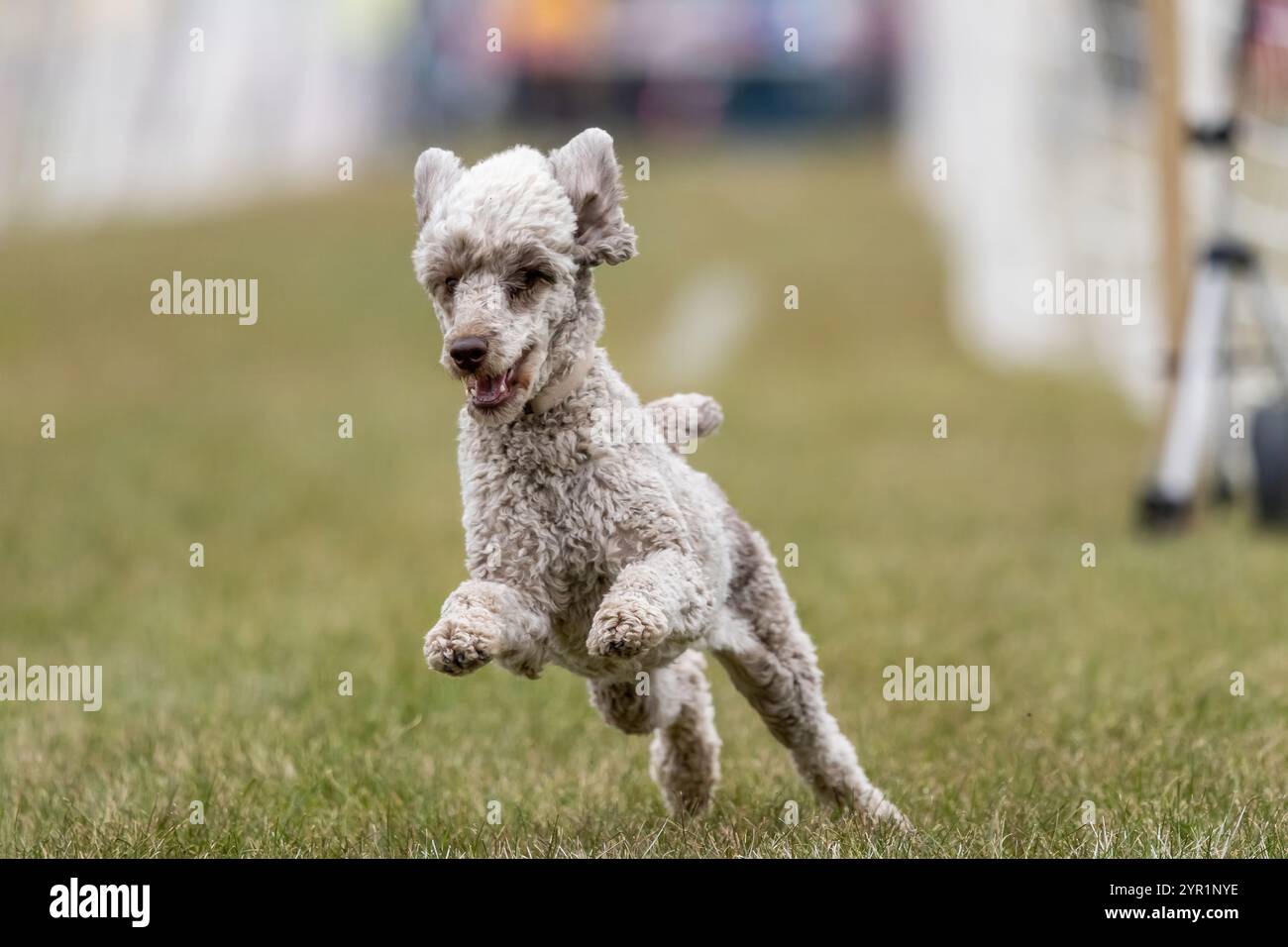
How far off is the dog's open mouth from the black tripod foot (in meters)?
5.33

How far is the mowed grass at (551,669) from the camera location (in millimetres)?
4148

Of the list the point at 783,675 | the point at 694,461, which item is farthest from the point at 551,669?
the point at 694,461

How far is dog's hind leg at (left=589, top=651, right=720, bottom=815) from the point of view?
384 centimetres

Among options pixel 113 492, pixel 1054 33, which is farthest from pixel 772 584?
pixel 1054 33

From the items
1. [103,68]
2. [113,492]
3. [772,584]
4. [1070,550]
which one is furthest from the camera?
[103,68]

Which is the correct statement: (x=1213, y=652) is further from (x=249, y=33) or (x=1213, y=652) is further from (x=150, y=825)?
(x=249, y=33)

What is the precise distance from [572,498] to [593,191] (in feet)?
1.92

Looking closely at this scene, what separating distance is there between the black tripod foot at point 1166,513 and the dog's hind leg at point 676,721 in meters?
4.38

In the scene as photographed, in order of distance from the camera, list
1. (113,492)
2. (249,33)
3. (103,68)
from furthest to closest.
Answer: (249,33) → (103,68) → (113,492)

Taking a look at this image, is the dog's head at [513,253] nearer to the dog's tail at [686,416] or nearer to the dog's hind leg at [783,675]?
the dog's tail at [686,416]

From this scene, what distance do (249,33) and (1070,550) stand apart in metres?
28.0

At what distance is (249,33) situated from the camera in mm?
33188

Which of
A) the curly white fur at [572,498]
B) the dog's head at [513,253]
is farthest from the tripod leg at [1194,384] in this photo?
the dog's head at [513,253]

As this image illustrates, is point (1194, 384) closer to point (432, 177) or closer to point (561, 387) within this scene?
point (561, 387)
